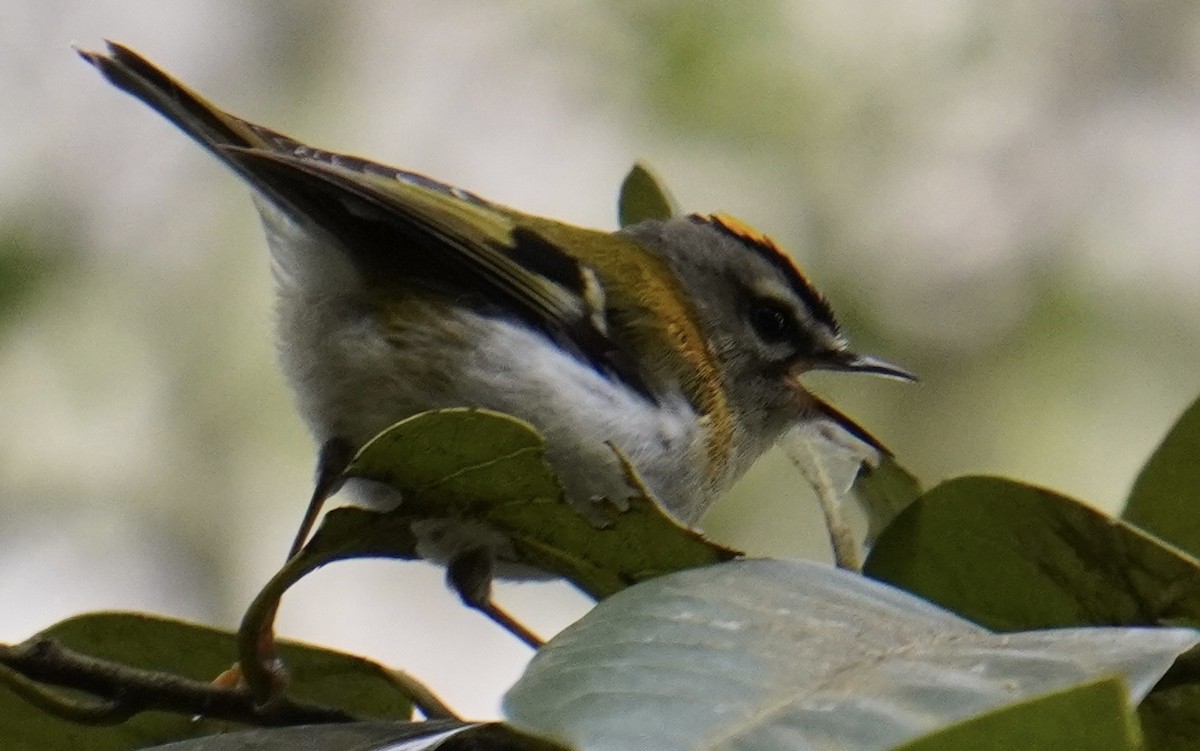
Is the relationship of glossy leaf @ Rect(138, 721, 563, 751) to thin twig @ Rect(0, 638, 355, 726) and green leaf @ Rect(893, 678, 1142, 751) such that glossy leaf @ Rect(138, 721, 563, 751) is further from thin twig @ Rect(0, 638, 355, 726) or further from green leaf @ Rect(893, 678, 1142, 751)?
green leaf @ Rect(893, 678, 1142, 751)

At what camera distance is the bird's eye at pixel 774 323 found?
105 inches

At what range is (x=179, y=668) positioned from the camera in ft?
4.73

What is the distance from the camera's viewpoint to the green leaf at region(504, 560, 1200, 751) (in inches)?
29.0

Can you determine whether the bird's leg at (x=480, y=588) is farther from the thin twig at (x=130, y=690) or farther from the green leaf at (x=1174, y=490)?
the green leaf at (x=1174, y=490)

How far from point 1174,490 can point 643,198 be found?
89 centimetres

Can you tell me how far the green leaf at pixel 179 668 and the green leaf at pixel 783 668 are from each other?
0.54m

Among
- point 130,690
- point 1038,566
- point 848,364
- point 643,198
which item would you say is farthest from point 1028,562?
point 848,364

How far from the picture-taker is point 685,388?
229 cm

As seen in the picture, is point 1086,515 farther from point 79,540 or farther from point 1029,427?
point 79,540

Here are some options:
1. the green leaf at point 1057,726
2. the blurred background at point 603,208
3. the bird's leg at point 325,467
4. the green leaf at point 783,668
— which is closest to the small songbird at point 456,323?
the bird's leg at point 325,467

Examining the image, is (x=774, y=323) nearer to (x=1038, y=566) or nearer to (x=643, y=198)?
(x=643, y=198)

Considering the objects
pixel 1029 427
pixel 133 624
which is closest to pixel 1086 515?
pixel 133 624

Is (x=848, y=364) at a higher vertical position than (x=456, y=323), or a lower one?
lower

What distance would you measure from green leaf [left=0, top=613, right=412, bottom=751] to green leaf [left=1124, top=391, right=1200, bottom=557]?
67cm
